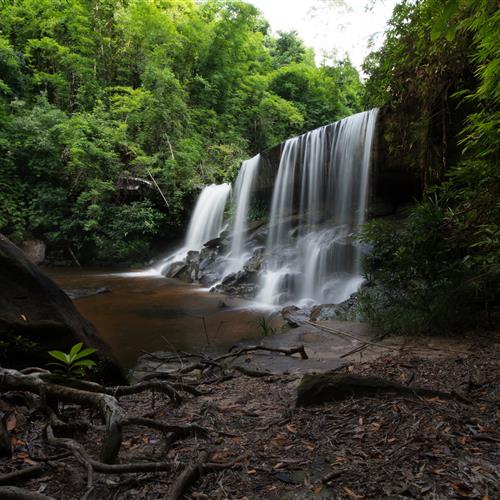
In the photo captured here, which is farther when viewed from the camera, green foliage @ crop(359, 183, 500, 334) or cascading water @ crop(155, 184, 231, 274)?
cascading water @ crop(155, 184, 231, 274)

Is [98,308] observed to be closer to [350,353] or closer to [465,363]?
[350,353]

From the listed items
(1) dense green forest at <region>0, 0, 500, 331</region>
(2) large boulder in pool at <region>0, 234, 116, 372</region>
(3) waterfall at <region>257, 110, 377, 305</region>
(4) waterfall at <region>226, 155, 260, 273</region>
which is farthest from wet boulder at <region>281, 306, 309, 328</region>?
(4) waterfall at <region>226, 155, 260, 273</region>

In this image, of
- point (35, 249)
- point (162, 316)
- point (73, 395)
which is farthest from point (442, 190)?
point (35, 249)

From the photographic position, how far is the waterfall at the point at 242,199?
48.5 ft

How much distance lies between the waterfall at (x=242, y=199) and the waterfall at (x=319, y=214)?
1438mm

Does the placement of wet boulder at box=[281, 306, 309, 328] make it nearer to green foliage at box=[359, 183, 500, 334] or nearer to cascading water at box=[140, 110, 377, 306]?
cascading water at box=[140, 110, 377, 306]

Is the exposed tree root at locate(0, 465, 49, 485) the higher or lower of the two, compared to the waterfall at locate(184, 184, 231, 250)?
lower

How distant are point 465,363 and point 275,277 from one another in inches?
304

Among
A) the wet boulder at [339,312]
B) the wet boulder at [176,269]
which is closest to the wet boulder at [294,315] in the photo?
the wet boulder at [339,312]

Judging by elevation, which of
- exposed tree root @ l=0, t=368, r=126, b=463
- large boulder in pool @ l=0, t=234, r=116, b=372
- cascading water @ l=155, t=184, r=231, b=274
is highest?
cascading water @ l=155, t=184, r=231, b=274

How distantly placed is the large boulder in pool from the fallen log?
80.8 inches

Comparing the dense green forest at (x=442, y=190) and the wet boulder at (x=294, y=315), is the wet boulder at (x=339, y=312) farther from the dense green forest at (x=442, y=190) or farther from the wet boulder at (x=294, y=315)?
the dense green forest at (x=442, y=190)

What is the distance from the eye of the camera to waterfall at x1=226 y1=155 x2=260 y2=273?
582 inches

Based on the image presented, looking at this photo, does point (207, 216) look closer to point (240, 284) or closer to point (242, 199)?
point (242, 199)
